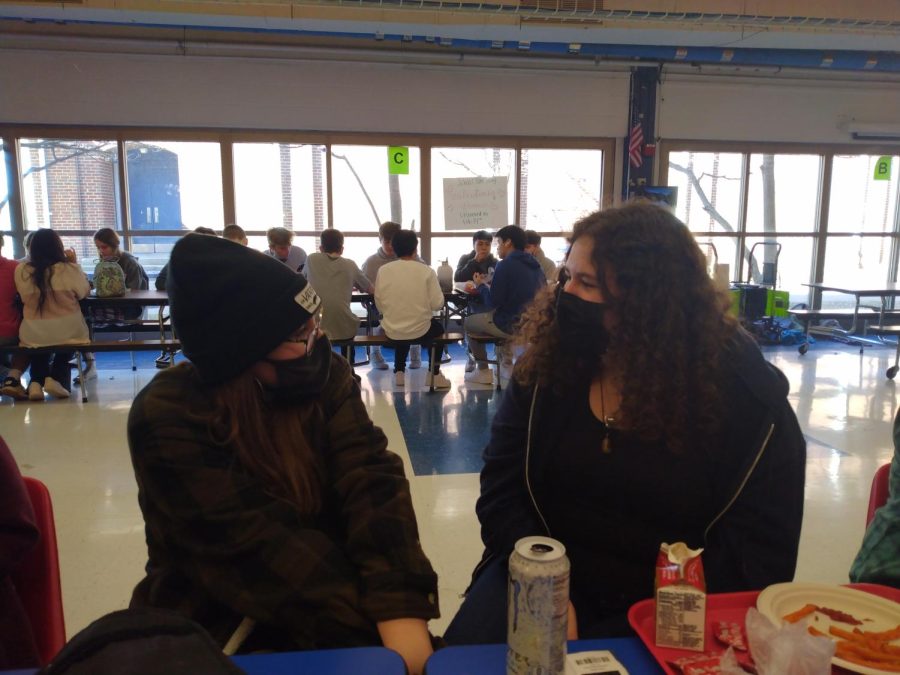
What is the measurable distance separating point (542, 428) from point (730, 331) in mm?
462

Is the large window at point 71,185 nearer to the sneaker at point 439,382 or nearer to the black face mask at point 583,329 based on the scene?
the sneaker at point 439,382

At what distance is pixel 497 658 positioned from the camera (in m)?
0.90

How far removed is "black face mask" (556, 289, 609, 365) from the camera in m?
1.44

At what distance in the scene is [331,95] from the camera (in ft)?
23.3

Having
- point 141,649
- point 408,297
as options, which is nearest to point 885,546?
point 141,649

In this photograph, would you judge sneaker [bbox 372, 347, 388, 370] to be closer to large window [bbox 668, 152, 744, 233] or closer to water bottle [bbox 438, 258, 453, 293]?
water bottle [bbox 438, 258, 453, 293]

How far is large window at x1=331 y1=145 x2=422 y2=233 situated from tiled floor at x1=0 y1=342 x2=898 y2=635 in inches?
90.2

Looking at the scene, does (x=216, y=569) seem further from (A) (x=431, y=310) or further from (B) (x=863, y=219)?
(B) (x=863, y=219)

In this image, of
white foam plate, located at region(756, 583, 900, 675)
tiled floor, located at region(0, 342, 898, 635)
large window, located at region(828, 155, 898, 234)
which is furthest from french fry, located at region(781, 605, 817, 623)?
large window, located at region(828, 155, 898, 234)

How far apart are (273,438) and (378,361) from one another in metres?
5.09

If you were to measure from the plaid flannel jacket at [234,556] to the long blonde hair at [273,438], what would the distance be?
2 centimetres

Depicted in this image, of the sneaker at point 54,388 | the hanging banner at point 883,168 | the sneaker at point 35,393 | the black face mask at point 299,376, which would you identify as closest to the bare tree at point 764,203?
the hanging banner at point 883,168

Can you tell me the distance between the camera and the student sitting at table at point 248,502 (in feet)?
3.66

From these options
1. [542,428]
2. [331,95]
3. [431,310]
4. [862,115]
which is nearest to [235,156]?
[331,95]
